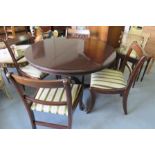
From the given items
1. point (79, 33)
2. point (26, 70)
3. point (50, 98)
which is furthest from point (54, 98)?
point (79, 33)

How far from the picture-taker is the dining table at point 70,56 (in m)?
1.42

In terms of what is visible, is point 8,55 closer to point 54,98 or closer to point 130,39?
point 54,98

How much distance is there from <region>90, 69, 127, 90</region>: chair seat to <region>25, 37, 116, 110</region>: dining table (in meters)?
0.19

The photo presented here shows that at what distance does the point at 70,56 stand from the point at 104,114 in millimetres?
907

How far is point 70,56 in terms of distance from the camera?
5.38ft

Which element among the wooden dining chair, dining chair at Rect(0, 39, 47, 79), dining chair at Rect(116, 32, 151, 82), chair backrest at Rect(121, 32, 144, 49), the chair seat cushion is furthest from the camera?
chair backrest at Rect(121, 32, 144, 49)

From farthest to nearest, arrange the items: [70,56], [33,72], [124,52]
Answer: [124,52] < [33,72] < [70,56]

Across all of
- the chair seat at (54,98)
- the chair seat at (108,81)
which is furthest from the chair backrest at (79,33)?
the chair seat at (54,98)

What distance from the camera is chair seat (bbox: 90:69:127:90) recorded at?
1.71 m

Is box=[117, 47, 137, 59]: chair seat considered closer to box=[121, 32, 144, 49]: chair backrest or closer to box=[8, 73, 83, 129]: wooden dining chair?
box=[121, 32, 144, 49]: chair backrest

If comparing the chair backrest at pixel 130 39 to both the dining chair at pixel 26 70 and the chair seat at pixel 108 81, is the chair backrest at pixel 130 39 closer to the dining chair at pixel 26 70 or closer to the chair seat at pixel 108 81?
the chair seat at pixel 108 81

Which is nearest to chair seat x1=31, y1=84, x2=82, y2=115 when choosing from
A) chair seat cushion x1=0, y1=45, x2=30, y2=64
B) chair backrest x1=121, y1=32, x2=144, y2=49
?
chair seat cushion x1=0, y1=45, x2=30, y2=64

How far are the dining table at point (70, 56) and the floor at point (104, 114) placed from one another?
26 centimetres

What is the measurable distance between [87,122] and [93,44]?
1.06m
